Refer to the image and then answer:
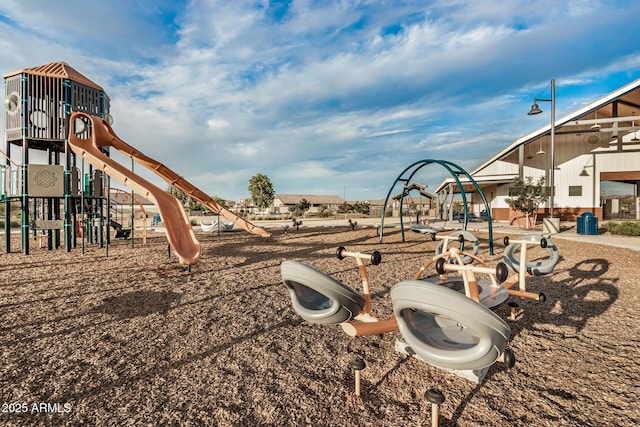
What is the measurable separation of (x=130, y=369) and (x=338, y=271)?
16.8 ft

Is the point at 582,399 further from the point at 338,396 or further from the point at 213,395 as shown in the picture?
the point at 213,395

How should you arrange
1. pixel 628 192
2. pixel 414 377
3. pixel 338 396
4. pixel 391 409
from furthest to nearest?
1. pixel 628 192
2. pixel 414 377
3. pixel 338 396
4. pixel 391 409

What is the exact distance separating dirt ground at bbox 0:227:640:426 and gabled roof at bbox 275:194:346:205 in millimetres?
75103

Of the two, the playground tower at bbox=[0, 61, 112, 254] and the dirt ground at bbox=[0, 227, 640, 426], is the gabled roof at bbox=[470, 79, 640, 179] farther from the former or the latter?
the playground tower at bbox=[0, 61, 112, 254]

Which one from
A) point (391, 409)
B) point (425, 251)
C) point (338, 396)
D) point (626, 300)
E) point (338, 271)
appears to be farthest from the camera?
point (425, 251)

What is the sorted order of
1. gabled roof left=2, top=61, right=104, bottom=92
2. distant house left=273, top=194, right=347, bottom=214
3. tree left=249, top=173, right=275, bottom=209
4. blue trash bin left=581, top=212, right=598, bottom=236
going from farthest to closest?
distant house left=273, top=194, right=347, bottom=214
tree left=249, top=173, right=275, bottom=209
blue trash bin left=581, top=212, right=598, bottom=236
gabled roof left=2, top=61, right=104, bottom=92

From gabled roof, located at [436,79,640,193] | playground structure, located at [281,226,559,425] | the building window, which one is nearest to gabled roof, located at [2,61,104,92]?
playground structure, located at [281,226,559,425]

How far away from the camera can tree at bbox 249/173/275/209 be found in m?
57.5

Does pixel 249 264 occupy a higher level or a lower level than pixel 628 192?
lower

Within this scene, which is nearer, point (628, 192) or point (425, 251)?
point (425, 251)

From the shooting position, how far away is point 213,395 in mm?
2656

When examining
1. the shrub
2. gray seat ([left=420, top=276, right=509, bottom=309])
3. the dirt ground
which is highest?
the shrub

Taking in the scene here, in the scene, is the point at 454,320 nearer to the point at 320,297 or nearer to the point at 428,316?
the point at 428,316

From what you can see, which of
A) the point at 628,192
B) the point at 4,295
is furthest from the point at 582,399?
the point at 628,192
